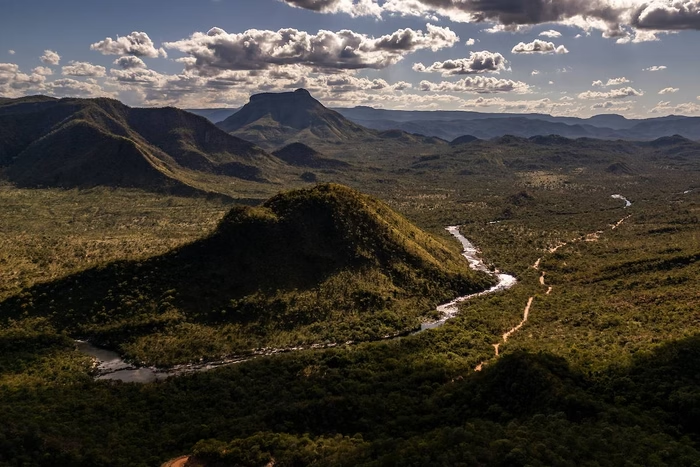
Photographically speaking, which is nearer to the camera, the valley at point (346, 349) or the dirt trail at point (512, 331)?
the valley at point (346, 349)

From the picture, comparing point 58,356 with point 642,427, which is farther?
point 58,356

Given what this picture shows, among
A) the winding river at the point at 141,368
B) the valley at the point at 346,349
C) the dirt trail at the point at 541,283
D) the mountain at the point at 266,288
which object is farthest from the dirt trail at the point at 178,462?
the dirt trail at the point at 541,283

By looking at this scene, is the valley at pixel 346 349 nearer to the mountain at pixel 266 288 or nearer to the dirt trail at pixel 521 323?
the mountain at pixel 266 288

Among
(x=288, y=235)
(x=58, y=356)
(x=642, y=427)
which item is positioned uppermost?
(x=288, y=235)

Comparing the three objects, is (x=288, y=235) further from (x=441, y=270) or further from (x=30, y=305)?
(x=30, y=305)

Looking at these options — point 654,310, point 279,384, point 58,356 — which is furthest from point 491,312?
point 58,356

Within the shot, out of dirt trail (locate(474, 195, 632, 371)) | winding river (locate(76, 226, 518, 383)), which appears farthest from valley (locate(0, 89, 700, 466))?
dirt trail (locate(474, 195, 632, 371))

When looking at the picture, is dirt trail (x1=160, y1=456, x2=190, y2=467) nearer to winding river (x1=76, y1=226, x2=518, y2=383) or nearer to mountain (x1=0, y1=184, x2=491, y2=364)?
winding river (x1=76, y1=226, x2=518, y2=383)
